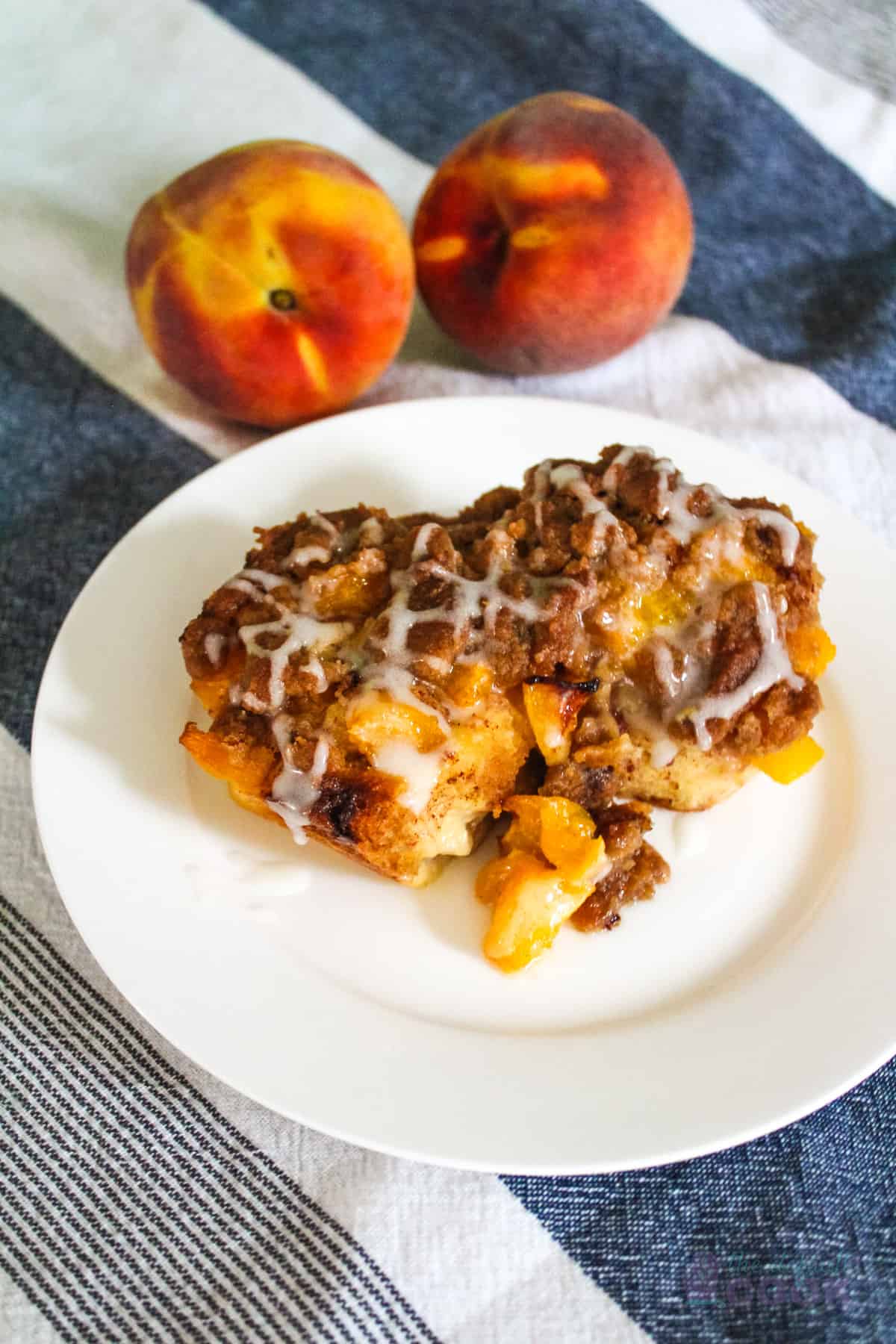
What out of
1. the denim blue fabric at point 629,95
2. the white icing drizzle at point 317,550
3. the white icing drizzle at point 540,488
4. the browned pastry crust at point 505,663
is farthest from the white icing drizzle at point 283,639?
the denim blue fabric at point 629,95

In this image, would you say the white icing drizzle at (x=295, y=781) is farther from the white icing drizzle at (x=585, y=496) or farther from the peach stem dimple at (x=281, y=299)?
the peach stem dimple at (x=281, y=299)

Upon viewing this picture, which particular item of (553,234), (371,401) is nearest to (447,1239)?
(371,401)

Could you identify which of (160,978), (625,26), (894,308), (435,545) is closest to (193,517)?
(435,545)

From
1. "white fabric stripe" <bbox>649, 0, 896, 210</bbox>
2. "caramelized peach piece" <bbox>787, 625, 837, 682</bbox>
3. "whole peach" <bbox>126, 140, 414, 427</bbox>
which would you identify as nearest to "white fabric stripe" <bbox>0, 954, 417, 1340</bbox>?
"caramelized peach piece" <bbox>787, 625, 837, 682</bbox>

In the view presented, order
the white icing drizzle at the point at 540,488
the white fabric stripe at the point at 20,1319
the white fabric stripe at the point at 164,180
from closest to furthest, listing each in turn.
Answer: the white fabric stripe at the point at 20,1319 < the white icing drizzle at the point at 540,488 < the white fabric stripe at the point at 164,180

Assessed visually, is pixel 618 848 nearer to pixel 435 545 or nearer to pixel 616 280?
pixel 435 545

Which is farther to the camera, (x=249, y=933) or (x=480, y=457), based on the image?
(x=480, y=457)

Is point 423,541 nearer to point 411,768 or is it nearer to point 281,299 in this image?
point 411,768
